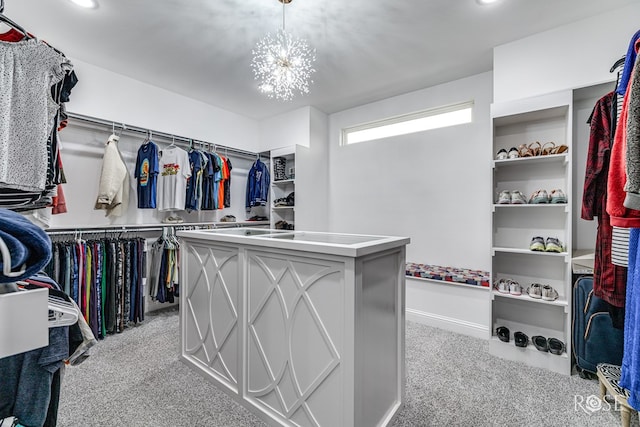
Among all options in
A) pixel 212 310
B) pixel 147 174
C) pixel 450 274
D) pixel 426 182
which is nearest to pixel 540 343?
pixel 450 274

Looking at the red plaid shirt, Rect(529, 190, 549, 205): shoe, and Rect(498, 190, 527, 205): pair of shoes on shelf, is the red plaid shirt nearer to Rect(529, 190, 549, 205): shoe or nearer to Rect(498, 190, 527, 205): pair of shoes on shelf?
Rect(529, 190, 549, 205): shoe

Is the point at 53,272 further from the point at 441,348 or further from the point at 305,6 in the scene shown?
the point at 441,348

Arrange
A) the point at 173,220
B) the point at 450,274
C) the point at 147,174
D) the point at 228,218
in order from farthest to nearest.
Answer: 1. the point at 228,218
2. the point at 173,220
3. the point at 147,174
4. the point at 450,274

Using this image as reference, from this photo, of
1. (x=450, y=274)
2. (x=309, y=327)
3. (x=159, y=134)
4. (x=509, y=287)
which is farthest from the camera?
(x=159, y=134)

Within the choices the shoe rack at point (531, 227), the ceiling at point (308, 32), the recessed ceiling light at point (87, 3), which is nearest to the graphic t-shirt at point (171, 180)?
the ceiling at point (308, 32)

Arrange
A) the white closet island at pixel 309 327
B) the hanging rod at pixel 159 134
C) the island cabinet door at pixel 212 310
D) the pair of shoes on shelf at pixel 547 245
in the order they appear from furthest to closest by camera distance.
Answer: the hanging rod at pixel 159 134, the pair of shoes on shelf at pixel 547 245, the island cabinet door at pixel 212 310, the white closet island at pixel 309 327

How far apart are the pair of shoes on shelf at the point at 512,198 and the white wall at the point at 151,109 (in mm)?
3473

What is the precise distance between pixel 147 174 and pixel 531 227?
393cm

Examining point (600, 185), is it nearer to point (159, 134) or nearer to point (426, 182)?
point (426, 182)

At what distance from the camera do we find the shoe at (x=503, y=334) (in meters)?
2.31

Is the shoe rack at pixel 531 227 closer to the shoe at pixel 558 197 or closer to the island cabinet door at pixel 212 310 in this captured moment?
the shoe at pixel 558 197

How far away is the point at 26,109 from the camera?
1.12 metres

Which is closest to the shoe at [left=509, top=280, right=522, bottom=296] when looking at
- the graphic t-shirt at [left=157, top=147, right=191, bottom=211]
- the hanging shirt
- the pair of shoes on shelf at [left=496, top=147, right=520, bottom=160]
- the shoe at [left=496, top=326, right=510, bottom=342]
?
the shoe at [left=496, top=326, right=510, bottom=342]

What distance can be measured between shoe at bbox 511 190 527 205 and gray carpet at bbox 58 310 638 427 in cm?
131
